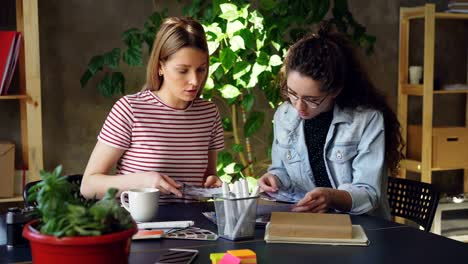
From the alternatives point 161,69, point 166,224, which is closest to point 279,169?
point 161,69

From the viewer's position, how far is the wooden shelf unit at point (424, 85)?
386 centimetres

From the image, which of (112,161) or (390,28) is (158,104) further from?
(390,28)

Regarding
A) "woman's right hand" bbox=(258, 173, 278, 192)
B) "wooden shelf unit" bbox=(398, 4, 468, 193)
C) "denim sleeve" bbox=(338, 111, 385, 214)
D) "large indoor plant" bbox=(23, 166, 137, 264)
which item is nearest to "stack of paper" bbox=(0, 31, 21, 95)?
"woman's right hand" bbox=(258, 173, 278, 192)

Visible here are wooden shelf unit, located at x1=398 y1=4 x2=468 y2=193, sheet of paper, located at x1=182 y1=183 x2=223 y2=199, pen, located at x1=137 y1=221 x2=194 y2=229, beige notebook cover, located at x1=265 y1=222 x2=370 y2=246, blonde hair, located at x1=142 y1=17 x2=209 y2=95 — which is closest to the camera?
beige notebook cover, located at x1=265 y1=222 x2=370 y2=246

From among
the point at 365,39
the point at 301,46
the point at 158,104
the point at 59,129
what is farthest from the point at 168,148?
the point at 365,39

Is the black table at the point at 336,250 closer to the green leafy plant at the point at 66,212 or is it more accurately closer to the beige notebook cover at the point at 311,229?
the beige notebook cover at the point at 311,229

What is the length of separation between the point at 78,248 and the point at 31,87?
2.08 metres

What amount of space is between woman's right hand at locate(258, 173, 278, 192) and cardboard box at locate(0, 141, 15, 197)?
1.45 meters

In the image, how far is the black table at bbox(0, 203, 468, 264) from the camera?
55.6 inches

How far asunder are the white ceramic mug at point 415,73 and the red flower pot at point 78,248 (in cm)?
322

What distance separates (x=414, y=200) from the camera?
7.11ft

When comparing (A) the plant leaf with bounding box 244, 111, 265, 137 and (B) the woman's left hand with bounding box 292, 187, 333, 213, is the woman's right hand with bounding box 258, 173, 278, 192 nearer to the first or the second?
(B) the woman's left hand with bounding box 292, 187, 333, 213

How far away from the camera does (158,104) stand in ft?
7.29

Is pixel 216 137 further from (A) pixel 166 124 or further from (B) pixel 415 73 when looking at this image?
(B) pixel 415 73
